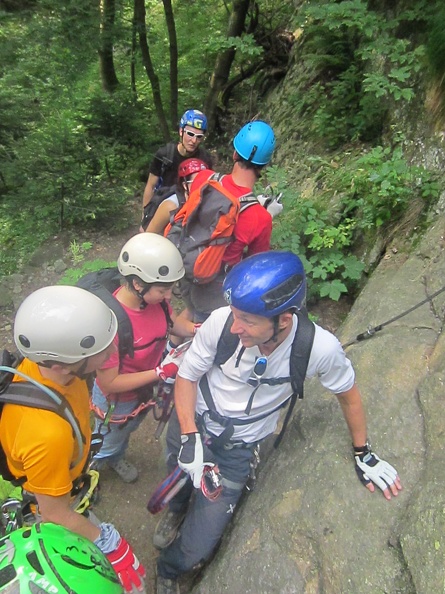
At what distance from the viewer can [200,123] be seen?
5.23 metres

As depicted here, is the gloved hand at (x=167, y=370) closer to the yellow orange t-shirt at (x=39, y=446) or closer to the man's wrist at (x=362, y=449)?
the yellow orange t-shirt at (x=39, y=446)

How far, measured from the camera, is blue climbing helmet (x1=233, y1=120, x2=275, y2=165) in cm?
358

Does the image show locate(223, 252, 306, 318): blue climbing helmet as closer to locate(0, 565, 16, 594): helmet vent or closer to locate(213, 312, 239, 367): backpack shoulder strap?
locate(213, 312, 239, 367): backpack shoulder strap

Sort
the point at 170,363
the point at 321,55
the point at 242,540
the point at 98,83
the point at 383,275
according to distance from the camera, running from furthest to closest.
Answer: the point at 98,83
the point at 321,55
the point at 383,275
the point at 170,363
the point at 242,540

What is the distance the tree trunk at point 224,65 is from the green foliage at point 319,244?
6.01m

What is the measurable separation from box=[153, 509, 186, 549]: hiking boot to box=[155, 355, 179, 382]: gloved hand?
1216mm

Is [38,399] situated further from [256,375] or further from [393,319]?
[393,319]

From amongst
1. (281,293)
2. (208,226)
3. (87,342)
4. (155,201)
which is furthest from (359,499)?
(155,201)

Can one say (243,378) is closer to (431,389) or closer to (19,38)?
(431,389)

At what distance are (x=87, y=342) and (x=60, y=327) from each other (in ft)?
0.51

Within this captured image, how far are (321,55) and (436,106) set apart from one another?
3.21m

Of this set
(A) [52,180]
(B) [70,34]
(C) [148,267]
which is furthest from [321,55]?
(C) [148,267]

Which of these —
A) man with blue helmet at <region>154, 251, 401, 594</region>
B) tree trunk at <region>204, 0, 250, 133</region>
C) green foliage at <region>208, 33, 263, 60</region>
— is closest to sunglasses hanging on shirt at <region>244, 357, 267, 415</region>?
man with blue helmet at <region>154, 251, 401, 594</region>

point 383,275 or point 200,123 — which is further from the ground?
point 200,123
